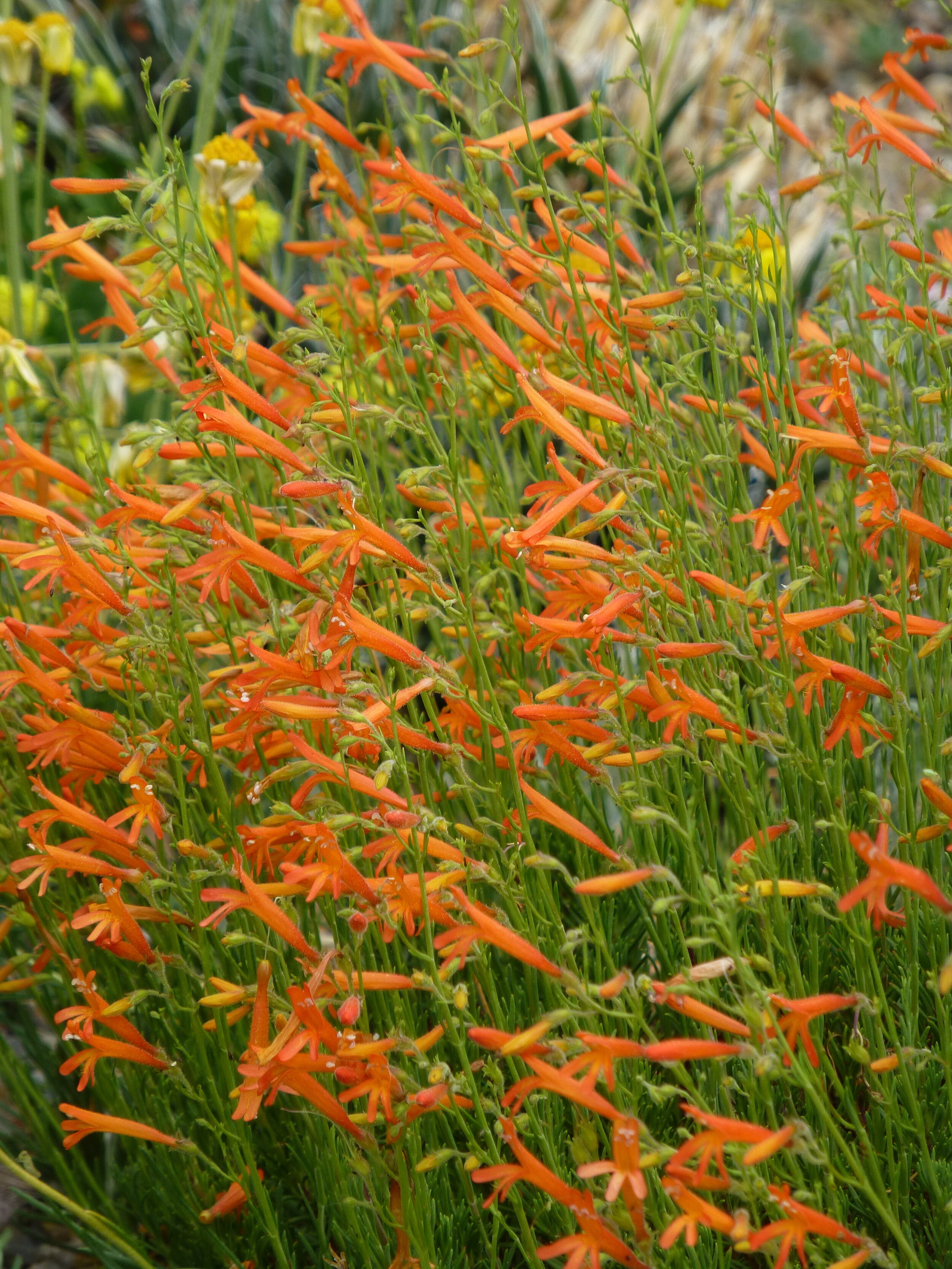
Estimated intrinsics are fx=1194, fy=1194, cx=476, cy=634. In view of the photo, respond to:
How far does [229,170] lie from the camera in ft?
8.86

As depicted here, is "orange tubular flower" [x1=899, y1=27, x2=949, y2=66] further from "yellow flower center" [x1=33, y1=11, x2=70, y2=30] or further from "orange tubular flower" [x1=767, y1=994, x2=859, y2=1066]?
"yellow flower center" [x1=33, y1=11, x2=70, y2=30]

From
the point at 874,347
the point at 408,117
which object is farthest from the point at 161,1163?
the point at 874,347

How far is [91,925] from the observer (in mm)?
2205

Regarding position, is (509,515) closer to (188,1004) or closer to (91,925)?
(188,1004)

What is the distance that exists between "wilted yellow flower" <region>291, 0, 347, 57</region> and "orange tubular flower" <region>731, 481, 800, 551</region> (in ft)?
6.55

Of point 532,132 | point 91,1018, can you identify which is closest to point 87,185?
point 532,132

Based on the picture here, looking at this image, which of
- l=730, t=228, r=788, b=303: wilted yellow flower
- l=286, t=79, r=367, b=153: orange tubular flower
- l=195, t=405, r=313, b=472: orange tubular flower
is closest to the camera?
l=195, t=405, r=313, b=472: orange tubular flower

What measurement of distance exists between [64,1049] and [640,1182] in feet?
5.27

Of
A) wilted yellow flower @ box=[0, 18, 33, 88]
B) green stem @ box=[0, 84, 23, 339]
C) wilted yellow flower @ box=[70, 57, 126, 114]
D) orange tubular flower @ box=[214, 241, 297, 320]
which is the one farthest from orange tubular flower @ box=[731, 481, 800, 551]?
wilted yellow flower @ box=[70, 57, 126, 114]

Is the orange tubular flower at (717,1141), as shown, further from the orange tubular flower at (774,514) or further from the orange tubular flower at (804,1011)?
the orange tubular flower at (774,514)

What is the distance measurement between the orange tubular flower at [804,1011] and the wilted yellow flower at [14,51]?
3.02 m

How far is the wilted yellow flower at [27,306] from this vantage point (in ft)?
11.3

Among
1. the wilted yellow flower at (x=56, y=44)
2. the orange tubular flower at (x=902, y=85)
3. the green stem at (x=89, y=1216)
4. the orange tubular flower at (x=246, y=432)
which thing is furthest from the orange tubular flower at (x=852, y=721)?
the wilted yellow flower at (x=56, y=44)

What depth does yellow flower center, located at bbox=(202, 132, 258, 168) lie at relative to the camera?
2.70 m
